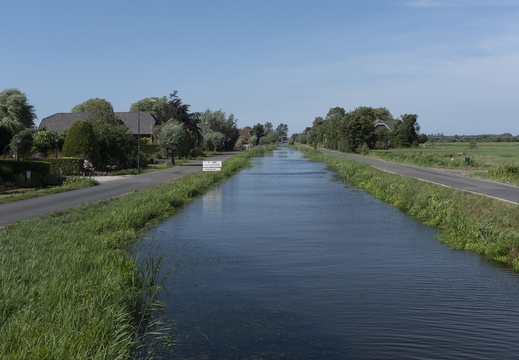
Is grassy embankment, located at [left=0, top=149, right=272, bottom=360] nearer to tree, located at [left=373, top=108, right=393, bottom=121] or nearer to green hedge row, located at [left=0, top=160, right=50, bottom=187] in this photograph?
green hedge row, located at [left=0, top=160, right=50, bottom=187]

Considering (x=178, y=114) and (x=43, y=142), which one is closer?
(x=43, y=142)

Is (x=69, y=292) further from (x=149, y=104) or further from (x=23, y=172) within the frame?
(x=149, y=104)

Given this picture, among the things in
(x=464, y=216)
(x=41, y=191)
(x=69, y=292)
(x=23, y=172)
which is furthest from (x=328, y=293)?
(x=23, y=172)

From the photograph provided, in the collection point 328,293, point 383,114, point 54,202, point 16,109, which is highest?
point 383,114

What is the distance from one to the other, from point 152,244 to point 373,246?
686cm

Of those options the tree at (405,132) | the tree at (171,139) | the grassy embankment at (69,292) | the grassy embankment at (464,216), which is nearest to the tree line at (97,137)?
the tree at (171,139)

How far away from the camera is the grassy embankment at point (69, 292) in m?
6.53

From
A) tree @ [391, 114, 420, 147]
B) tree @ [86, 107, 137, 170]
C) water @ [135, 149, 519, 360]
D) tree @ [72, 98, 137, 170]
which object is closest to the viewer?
water @ [135, 149, 519, 360]

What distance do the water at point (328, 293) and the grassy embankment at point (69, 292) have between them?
0.80m

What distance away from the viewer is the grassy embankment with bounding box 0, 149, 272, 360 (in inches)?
257

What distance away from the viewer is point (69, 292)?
8.56 metres

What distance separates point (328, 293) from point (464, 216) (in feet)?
32.8

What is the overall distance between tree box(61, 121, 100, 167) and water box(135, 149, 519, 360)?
24363mm

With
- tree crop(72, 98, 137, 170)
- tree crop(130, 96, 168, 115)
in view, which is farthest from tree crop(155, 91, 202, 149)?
tree crop(72, 98, 137, 170)
